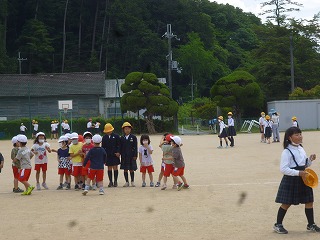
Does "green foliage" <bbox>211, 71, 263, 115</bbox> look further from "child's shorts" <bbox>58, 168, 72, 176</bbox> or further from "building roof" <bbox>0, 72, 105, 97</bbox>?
"child's shorts" <bbox>58, 168, 72, 176</bbox>

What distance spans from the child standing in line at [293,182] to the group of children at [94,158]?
5.79m

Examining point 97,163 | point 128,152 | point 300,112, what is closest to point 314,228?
point 97,163

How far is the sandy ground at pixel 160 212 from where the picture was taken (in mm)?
8930

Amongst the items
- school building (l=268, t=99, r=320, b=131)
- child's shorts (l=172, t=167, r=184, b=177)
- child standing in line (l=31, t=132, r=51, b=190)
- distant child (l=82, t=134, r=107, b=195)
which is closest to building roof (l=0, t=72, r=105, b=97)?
school building (l=268, t=99, r=320, b=131)

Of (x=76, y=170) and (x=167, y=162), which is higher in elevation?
(x=167, y=162)

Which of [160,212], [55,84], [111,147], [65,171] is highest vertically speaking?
[55,84]

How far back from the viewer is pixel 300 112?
4959 cm

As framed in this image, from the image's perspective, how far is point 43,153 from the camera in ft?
51.6

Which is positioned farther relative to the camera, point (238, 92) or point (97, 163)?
point (238, 92)

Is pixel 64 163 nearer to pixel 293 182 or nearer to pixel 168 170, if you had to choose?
pixel 168 170

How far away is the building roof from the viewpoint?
63844mm

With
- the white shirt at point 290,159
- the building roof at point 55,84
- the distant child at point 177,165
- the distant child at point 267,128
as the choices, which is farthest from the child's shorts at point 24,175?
the building roof at point 55,84

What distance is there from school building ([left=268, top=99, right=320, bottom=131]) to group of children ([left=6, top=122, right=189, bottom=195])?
115 feet

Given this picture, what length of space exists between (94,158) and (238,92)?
38.8 m
